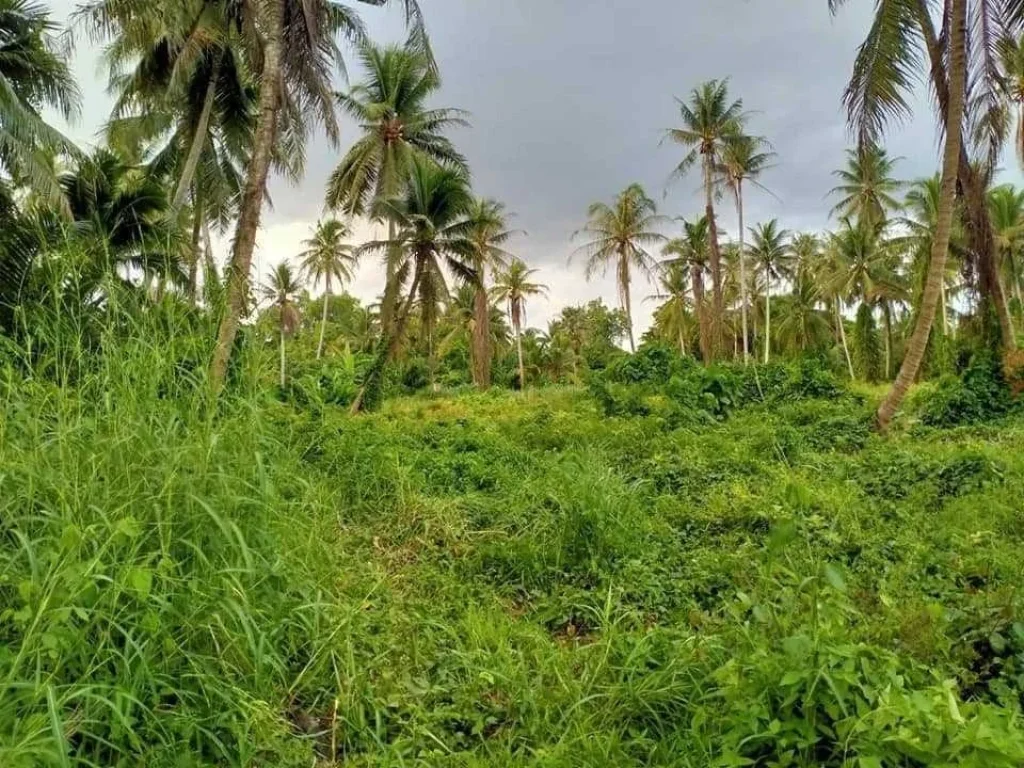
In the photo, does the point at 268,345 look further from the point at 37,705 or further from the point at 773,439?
the point at 773,439

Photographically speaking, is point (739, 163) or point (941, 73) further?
→ point (739, 163)

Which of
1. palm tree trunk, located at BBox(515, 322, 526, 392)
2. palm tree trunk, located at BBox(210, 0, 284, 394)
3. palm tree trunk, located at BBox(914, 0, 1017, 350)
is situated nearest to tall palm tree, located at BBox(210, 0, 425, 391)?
palm tree trunk, located at BBox(210, 0, 284, 394)

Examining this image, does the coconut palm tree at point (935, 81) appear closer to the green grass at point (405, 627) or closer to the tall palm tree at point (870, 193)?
the green grass at point (405, 627)

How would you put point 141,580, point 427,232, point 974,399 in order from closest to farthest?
point 141,580
point 974,399
point 427,232

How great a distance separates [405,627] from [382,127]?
1950 cm

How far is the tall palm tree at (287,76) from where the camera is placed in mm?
8484

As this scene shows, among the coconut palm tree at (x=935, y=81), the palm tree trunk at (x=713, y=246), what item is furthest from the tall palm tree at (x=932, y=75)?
the palm tree trunk at (x=713, y=246)

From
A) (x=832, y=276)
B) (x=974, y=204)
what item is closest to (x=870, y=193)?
(x=832, y=276)

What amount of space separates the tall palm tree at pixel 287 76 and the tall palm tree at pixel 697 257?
18.3m

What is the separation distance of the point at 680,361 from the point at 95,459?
15.2 meters

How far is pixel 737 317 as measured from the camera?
37.0 metres

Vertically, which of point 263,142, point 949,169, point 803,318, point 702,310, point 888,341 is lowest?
point 949,169

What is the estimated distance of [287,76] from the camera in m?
10.0

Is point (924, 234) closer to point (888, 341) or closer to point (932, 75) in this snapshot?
point (888, 341)
